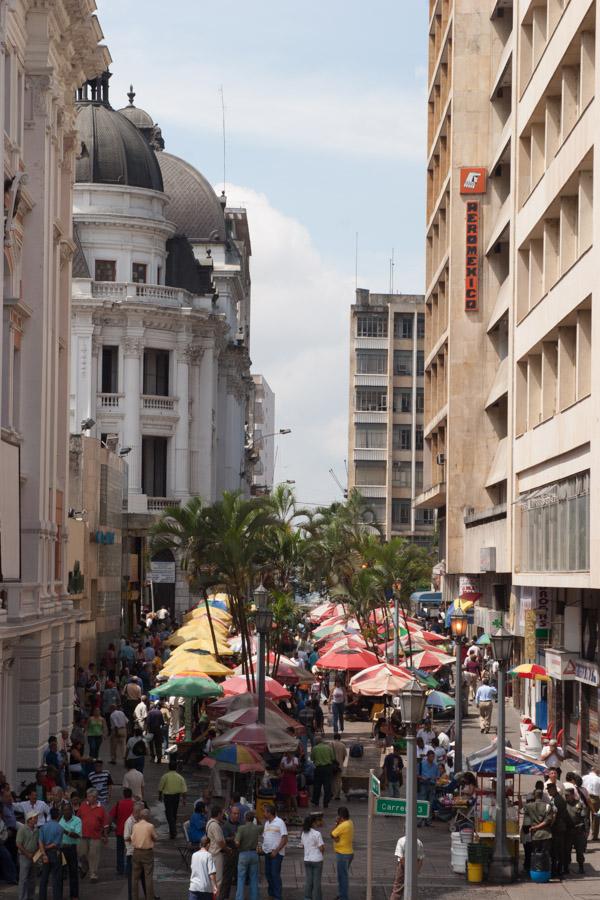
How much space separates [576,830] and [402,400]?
116 metres

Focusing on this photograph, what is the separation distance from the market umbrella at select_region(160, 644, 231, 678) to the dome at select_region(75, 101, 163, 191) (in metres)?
45.4

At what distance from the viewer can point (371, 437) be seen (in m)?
142

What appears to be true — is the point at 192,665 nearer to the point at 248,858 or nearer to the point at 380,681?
the point at 380,681

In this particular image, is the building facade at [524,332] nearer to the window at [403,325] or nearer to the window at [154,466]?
the window at [154,466]

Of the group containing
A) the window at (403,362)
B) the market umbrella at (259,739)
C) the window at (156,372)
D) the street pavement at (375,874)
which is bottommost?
the street pavement at (375,874)

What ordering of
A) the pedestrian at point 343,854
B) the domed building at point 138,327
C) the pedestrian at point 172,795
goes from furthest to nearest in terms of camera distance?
the domed building at point 138,327, the pedestrian at point 172,795, the pedestrian at point 343,854

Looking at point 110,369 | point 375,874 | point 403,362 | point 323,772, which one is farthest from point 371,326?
point 375,874

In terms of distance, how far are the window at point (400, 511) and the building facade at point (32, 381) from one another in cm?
10303

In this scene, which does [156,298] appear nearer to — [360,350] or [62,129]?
[62,129]

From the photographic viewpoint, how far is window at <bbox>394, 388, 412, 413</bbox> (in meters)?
141

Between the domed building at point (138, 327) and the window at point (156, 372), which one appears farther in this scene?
the window at point (156, 372)

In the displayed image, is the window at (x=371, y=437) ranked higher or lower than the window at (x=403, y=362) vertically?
lower

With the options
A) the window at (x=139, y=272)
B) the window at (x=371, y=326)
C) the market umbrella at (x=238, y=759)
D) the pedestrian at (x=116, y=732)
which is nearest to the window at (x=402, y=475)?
the window at (x=371, y=326)

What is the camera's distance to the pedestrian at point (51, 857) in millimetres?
22250
